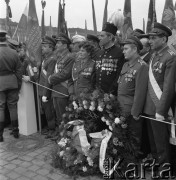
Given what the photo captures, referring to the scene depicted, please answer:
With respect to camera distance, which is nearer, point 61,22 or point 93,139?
point 93,139

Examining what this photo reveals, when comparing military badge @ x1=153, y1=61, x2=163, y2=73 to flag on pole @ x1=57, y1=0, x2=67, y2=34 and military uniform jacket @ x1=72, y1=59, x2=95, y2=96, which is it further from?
flag on pole @ x1=57, y1=0, x2=67, y2=34

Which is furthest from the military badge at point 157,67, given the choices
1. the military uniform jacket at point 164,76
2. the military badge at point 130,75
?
the military badge at point 130,75

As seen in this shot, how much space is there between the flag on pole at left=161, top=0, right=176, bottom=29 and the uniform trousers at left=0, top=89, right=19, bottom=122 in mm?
3167

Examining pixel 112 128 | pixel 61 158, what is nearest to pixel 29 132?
pixel 61 158

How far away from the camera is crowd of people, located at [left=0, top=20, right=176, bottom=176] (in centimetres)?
333

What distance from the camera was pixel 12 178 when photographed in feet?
11.8

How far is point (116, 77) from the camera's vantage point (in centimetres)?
398

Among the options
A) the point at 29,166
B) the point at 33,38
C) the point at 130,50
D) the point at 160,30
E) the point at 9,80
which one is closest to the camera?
the point at 160,30

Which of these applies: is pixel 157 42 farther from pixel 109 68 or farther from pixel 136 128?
pixel 136 128

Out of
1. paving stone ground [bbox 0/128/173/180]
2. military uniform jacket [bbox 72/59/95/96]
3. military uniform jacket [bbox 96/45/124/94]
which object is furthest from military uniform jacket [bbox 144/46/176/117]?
military uniform jacket [bbox 72/59/95/96]

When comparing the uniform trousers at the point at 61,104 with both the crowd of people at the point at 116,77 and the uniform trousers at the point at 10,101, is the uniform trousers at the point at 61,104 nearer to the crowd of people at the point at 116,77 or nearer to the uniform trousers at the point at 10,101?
the crowd of people at the point at 116,77

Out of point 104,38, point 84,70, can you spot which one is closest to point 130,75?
point 104,38

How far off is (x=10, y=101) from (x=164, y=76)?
316 centimetres

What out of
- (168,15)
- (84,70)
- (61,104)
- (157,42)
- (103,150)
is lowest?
(103,150)
